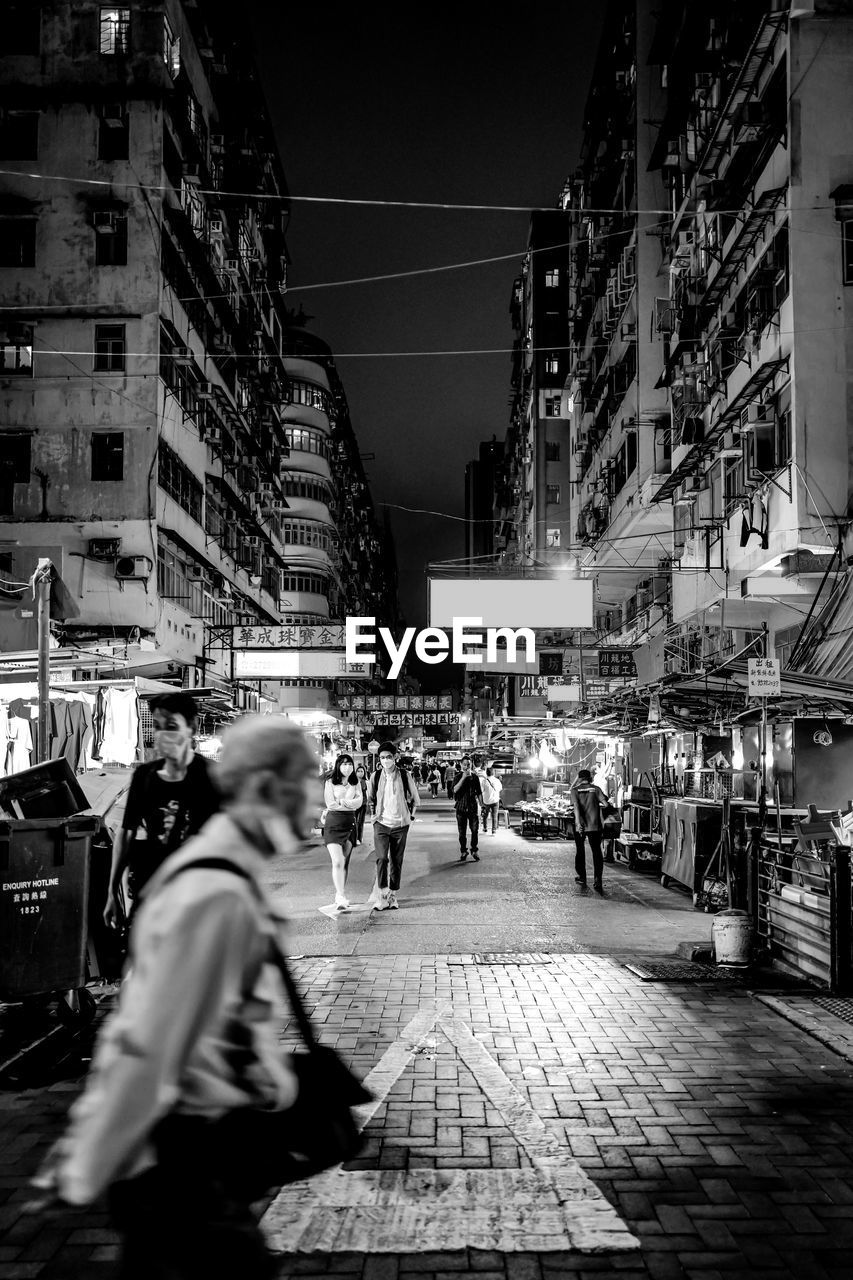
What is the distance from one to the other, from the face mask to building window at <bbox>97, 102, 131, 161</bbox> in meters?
29.4

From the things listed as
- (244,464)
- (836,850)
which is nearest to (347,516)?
(244,464)

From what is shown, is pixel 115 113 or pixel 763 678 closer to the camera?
pixel 763 678

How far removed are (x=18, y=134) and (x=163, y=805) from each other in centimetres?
3131

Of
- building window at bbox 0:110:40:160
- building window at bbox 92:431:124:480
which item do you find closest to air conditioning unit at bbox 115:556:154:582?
building window at bbox 92:431:124:480

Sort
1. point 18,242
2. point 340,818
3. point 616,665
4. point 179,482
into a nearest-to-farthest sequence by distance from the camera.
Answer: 1. point 340,818
2. point 18,242
3. point 179,482
4. point 616,665

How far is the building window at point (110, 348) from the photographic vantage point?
29.8 m

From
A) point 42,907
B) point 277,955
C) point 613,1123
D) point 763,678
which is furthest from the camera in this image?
point 763,678

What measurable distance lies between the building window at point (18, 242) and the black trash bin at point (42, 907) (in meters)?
27.8

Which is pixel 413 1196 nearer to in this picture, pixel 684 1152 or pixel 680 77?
pixel 684 1152

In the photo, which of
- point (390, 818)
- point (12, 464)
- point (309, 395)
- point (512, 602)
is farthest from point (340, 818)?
point (309, 395)

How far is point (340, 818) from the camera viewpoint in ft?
43.1

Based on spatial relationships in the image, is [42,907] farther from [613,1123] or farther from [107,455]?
[107,455]

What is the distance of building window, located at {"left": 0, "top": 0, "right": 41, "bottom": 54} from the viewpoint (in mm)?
30656

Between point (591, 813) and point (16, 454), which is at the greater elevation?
point (16, 454)
